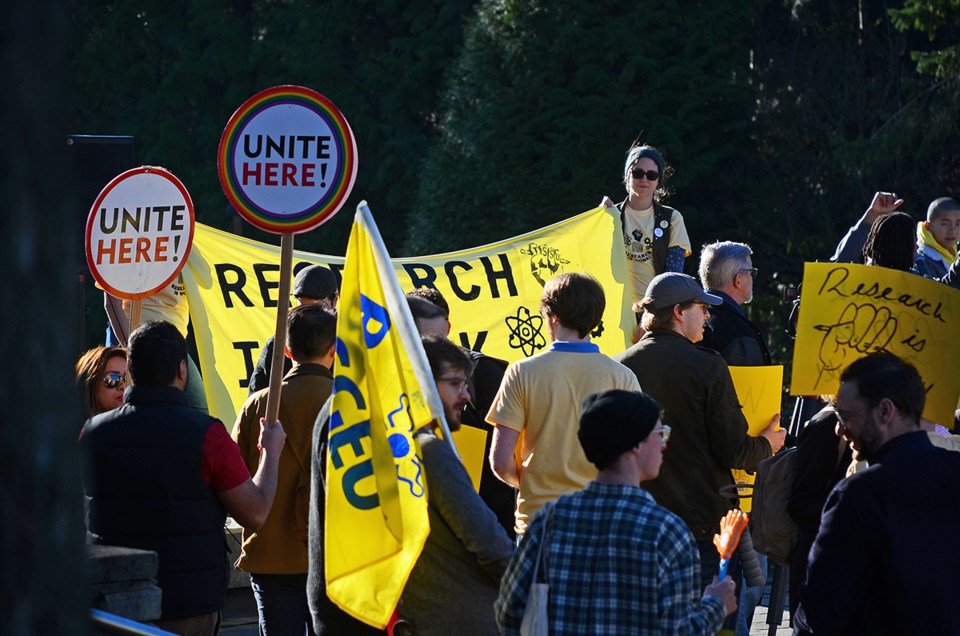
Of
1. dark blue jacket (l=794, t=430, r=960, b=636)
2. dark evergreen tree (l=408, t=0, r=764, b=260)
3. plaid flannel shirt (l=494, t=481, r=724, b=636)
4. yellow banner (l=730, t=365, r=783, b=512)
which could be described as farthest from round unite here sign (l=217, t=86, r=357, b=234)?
dark evergreen tree (l=408, t=0, r=764, b=260)

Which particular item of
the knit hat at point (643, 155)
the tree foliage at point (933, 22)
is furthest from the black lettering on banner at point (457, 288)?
the tree foliage at point (933, 22)

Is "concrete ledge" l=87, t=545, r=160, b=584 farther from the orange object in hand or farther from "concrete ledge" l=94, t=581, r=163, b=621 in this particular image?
the orange object in hand

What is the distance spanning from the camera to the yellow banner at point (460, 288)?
9117mm

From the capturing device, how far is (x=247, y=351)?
360 inches

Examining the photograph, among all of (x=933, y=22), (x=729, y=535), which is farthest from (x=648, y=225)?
(x=933, y=22)

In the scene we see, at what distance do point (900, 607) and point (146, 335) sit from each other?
2.50m

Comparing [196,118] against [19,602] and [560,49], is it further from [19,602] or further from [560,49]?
[19,602]

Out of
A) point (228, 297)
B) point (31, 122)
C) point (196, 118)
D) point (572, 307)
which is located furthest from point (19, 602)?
point (196, 118)

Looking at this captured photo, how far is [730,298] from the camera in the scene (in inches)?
280

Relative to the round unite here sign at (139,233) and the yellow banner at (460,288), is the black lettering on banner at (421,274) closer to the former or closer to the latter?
the yellow banner at (460,288)

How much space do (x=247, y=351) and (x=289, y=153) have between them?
11.3ft

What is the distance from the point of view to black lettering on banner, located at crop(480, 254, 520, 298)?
9586mm

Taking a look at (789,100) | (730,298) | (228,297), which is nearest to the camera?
(730,298)

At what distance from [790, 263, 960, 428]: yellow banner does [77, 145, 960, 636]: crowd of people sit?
0.52 ft
